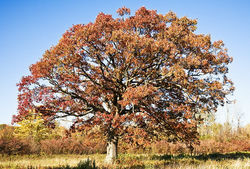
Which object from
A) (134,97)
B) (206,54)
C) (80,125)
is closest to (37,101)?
(80,125)

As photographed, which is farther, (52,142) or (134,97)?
(52,142)

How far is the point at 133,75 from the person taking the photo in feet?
40.5

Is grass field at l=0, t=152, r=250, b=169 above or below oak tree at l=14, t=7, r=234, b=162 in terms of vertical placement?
below

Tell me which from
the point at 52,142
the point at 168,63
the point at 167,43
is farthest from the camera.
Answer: the point at 52,142

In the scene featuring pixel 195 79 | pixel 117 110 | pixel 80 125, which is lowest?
pixel 80 125

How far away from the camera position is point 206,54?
10.9m

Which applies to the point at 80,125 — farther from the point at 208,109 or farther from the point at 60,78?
the point at 208,109

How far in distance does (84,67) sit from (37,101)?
10.6 ft

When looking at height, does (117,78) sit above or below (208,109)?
above

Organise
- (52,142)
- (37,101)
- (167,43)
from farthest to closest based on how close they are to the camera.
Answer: (52,142) < (37,101) < (167,43)

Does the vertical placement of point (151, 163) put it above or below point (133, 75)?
below

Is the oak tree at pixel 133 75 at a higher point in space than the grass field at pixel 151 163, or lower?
higher

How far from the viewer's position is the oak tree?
1056cm

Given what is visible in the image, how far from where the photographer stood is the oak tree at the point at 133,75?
10562 mm
